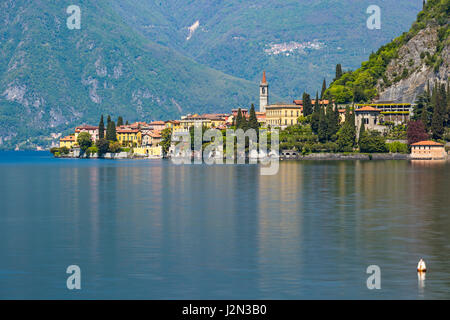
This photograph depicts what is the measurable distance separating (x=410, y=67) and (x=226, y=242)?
144942 millimetres

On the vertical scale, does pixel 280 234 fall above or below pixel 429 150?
below

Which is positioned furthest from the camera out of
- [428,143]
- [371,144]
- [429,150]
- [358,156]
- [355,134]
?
[355,134]

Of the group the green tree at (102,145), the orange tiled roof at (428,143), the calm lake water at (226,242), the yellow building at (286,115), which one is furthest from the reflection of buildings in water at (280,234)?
the green tree at (102,145)

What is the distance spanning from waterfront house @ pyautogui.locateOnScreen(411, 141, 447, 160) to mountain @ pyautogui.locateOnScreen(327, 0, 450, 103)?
26.8 metres

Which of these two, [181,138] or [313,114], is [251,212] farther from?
[181,138]

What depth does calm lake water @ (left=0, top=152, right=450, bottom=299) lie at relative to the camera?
29.7 metres

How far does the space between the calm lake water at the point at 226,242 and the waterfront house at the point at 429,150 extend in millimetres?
72770

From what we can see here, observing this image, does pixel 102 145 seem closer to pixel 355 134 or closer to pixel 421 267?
pixel 355 134

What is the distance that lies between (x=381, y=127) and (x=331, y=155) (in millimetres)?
15011

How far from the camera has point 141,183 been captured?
277 feet

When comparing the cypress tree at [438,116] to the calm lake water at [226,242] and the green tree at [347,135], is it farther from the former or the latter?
the calm lake water at [226,242]

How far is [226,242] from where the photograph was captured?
3988 centimetres

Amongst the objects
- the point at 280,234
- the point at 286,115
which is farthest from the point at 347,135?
the point at 280,234
